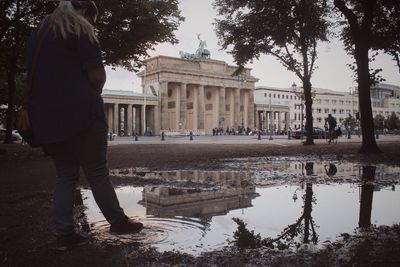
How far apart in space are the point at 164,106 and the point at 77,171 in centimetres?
8523

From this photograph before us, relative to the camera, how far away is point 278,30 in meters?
25.0

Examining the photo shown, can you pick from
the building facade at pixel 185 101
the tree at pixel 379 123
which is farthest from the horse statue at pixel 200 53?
the tree at pixel 379 123

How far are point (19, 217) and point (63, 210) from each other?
144 centimetres

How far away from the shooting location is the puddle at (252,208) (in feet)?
11.3

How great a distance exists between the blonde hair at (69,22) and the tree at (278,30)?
2128 cm

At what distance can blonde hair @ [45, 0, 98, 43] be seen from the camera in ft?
10.6

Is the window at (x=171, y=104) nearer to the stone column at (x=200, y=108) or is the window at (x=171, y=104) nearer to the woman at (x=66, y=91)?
the stone column at (x=200, y=108)

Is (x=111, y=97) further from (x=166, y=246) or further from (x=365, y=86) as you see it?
(x=166, y=246)

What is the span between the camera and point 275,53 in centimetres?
2634

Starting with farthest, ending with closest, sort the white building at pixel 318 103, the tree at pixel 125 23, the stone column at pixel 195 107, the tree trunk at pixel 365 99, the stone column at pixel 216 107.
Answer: the white building at pixel 318 103 < the stone column at pixel 216 107 < the stone column at pixel 195 107 < the tree at pixel 125 23 < the tree trunk at pixel 365 99

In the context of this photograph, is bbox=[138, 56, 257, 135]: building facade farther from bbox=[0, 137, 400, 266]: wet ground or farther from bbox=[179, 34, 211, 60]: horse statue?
bbox=[0, 137, 400, 266]: wet ground

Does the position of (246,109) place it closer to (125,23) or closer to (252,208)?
(125,23)

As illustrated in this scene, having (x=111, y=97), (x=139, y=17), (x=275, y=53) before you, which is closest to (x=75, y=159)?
(x=139, y=17)

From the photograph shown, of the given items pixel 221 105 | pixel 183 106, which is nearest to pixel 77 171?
pixel 183 106
